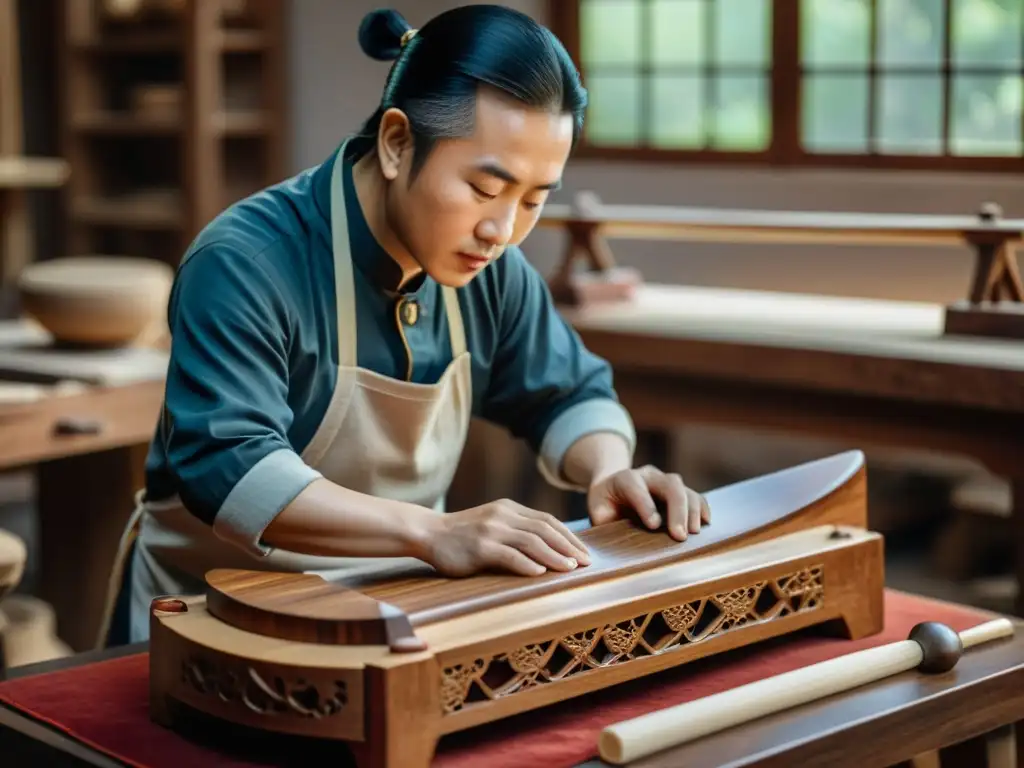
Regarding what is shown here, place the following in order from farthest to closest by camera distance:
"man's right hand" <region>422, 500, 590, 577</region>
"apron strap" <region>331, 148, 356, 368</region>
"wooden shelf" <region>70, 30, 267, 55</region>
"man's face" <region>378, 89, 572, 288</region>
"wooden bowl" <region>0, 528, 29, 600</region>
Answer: "wooden shelf" <region>70, 30, 267, 55</region>, "wooden bowl" <region>0, 528, 29, 600</region>, "apron strap" <region>331, 148, 356, 368</region>, "man's face" <region>378, 89, 572, 288</region>, "man's right hand" <region>422, 500, 590, 577</region>

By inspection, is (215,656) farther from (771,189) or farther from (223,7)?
(223,7)

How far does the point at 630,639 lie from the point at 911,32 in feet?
11.7

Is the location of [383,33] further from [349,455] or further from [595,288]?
[595,288]

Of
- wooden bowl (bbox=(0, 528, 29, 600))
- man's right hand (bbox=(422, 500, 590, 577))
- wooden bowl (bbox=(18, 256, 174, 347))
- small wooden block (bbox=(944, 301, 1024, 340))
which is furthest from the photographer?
wooden bowl (bbox=(18, 256, 174, 347))

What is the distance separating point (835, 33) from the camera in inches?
190

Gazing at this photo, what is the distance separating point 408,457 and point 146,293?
1.62 m

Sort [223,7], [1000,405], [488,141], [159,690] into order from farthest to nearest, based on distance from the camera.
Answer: [223,7] < [1000,405] < [488,141] < [159,690]

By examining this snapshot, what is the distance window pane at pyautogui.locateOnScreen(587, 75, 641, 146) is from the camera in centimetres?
538

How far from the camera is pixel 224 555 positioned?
1981 mm

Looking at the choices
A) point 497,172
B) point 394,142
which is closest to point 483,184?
point 497,172

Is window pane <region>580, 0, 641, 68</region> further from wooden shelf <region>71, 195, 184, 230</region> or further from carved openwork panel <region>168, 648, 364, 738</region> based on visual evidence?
carved openwork panel <region>168, 648, 364, 738</region>

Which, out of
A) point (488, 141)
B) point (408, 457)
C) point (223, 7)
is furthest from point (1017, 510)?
point (223, 7)

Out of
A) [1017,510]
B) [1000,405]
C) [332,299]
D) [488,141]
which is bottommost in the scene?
[1017,510]

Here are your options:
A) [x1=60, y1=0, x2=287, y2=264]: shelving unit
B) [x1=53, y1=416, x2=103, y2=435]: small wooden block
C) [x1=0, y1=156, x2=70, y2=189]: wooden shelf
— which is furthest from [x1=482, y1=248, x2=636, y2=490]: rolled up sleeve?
[x1=60, y1=0, x2=287, y2=264]: shelving unit
